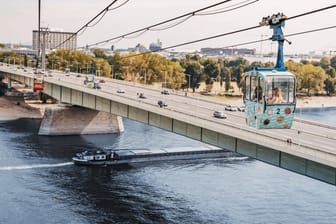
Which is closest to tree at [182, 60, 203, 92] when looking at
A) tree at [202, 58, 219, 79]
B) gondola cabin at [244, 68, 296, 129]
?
tree at [202, 58, 219, 79]

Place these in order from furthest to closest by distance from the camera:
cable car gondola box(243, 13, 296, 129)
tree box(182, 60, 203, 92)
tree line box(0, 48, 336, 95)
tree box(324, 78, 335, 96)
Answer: tree box(324, 78, 335, 96), tree box(182, 60, 203, 92), tree line box(0, 48, 336, 95), cable car gondola box(243, 13, 296, 129)

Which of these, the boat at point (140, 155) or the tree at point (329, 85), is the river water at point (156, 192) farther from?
the tree at point (329, 85)

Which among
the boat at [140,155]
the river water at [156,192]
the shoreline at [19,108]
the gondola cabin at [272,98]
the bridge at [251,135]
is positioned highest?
the gondola cabin at [272,98]

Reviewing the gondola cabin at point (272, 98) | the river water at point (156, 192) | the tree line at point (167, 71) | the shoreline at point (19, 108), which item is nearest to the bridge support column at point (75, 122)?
the river water at point (156, 192)

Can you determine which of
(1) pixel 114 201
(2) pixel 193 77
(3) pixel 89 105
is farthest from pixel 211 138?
(2) pixel 193 77

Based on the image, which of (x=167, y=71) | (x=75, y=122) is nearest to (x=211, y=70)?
(x=167, y=71)

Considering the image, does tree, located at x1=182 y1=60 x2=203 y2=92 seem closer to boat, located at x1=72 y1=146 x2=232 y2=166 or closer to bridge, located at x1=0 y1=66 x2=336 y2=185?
boat, located at x1=72 y1=146 x2=232 y2=166

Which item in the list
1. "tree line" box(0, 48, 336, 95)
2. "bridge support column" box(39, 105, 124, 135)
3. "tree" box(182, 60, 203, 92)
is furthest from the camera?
"tree" box(182, 60, 203, 92)

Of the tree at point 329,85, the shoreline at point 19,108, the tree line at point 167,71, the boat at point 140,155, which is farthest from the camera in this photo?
the tree at point 329,85
